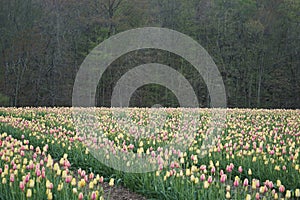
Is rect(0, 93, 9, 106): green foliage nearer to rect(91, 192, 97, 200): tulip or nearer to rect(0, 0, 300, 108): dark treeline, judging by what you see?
rect(0, 0, 300, 108): dark treeline

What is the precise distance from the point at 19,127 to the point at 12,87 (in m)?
17.3

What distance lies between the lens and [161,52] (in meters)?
28.7

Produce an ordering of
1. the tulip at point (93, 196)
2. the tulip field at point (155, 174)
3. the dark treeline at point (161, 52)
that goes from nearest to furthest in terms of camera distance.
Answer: the tulip at point (93, 196), the tulip field at point (155, 174), the dark treeline at point (161, 52)

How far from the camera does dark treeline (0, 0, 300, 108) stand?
26750 mm

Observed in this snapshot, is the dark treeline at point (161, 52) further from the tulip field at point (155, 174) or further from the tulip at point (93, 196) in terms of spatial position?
the tulip at point (93, 196)

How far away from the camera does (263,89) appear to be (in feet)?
95.5

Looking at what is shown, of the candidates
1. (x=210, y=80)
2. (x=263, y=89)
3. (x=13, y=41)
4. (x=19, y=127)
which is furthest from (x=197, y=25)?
(x=19, y=127)

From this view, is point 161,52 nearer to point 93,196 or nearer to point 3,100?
point 3,100

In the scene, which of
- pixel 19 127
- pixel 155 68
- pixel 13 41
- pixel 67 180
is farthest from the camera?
pixel 155 68

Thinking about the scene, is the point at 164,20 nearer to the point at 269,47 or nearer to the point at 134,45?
the point at 134,45

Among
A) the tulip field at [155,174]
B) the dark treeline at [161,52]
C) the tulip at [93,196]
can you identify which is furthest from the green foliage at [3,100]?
the tulip at [93,196]

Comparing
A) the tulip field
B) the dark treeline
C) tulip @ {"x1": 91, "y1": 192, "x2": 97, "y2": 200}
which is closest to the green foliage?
the dark treeline

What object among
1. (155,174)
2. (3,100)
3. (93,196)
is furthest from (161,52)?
(93,196)

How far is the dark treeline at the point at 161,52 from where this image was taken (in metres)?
26.8
